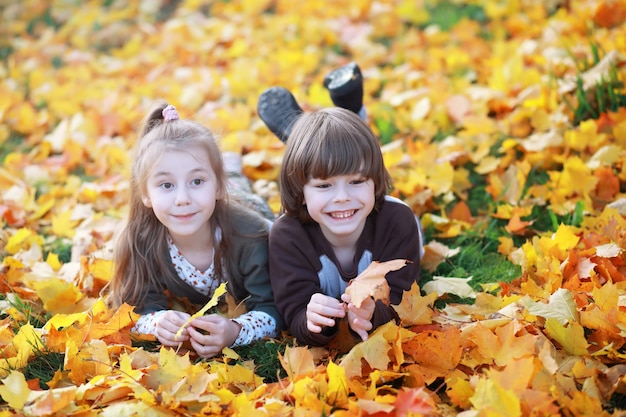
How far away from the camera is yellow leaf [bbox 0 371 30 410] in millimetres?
1884

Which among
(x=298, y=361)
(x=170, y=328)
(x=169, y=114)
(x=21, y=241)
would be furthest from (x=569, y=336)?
(x=21, y=241)

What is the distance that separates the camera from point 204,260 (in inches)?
104

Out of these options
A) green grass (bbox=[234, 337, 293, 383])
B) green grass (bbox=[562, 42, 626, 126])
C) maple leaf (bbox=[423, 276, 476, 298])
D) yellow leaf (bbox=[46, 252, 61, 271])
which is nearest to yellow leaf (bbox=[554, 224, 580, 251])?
maple leaf (bbox=[423, 276, 476, 298])

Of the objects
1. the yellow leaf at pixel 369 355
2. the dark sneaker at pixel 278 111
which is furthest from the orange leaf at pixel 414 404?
the dark sneaker at pixel 278 111

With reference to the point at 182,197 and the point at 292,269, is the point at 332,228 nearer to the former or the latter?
the point at 292,269

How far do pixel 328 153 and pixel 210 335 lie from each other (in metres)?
0.72

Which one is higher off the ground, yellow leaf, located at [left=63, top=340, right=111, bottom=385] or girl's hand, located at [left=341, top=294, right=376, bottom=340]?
girl's hand, located at [left=341, top=294, right=376, bottom=340]

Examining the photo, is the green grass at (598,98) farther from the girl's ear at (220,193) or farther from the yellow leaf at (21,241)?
the yellow leaf at (21,241)

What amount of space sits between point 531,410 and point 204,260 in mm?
1355

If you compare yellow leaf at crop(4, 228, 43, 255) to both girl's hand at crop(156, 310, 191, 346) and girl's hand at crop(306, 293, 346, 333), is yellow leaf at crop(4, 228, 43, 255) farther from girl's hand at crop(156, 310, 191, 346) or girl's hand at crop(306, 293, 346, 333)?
girl's hand at crop(306, 293, 346, 333)

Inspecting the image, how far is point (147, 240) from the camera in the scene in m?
2.63

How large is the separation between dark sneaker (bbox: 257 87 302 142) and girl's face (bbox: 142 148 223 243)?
0.69 m

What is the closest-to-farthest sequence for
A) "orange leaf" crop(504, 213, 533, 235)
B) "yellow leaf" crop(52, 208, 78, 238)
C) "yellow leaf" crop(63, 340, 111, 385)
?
1. "yellow leaf" crop(63, 340, 111, 385)
2. "orange leaf" crop(504, 213, 533, 235)
3. "yellow leaf" crop(52, 208, 78, 238)

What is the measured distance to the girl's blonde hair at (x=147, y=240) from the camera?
2545mm
